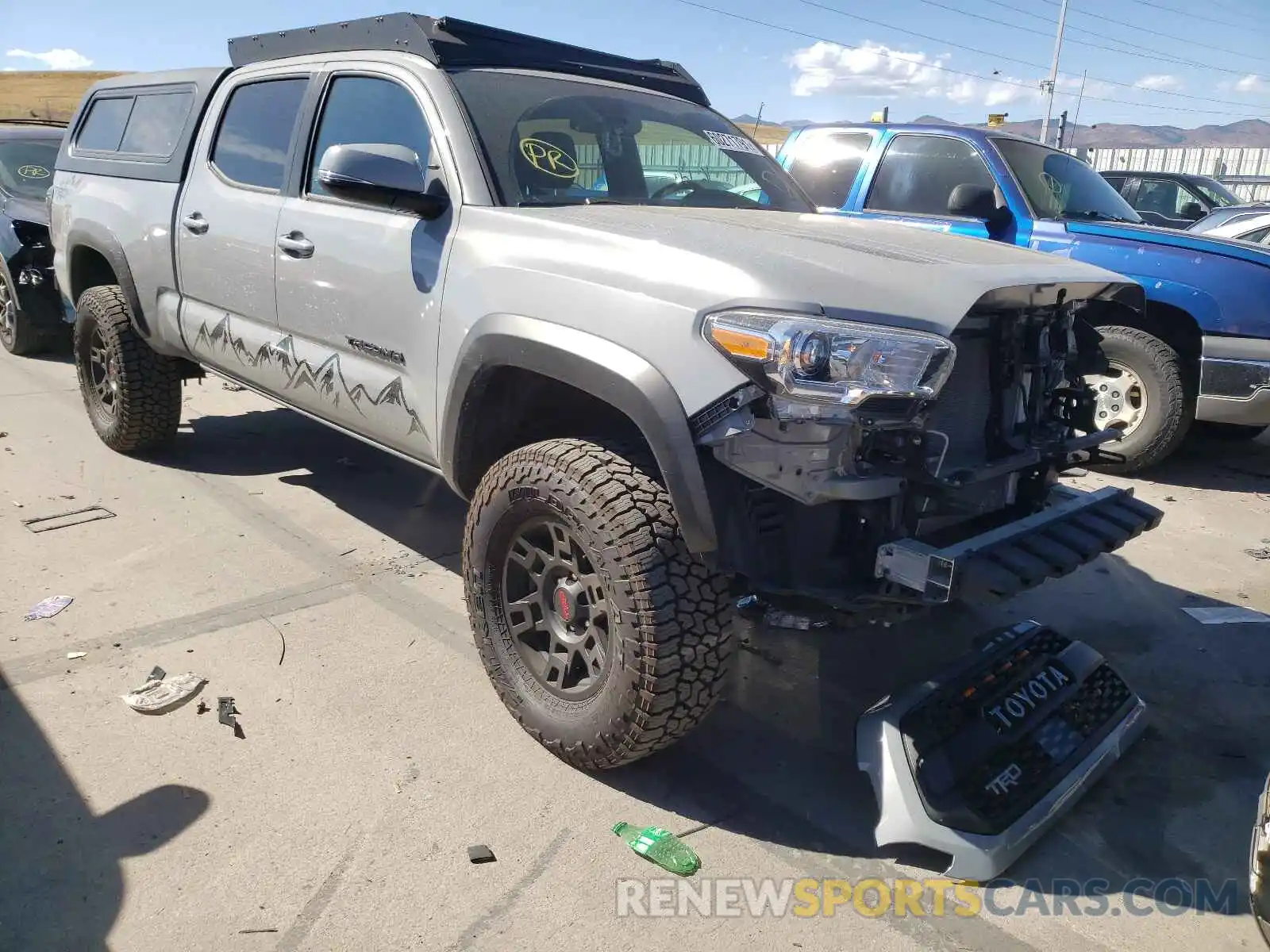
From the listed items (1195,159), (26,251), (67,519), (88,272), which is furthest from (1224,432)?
(1195,159)

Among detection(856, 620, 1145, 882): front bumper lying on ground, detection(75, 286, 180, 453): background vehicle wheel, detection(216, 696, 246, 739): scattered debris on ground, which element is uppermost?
detection(75, 286, 180, 453): background vehicle wheel

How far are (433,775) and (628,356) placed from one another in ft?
4.36

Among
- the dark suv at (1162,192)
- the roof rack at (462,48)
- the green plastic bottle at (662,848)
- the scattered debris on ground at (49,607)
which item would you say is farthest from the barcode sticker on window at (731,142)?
the dark suv at (1162,192)

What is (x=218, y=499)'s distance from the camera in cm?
488

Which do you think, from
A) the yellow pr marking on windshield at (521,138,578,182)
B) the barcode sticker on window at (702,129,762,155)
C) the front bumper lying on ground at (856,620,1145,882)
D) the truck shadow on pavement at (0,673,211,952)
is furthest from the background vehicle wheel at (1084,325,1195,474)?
the truck shadow on pavement at (0,673,211,952)

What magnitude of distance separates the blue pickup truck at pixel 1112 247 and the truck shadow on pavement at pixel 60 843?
449cm

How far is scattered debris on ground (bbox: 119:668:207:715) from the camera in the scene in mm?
2984

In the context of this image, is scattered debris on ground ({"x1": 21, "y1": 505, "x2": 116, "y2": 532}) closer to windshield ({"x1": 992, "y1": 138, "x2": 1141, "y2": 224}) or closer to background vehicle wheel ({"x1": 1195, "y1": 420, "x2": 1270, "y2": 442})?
windshield ({"x1": 992, "y1": 138, "x2": 1141, "y2": 224})

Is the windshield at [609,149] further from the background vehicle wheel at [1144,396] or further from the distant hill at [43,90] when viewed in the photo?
the distant hill at [43,90]

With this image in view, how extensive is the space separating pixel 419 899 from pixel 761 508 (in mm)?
1256

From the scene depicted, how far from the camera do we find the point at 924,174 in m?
6.23

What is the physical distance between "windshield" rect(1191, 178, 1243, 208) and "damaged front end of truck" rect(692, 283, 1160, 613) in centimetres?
1093

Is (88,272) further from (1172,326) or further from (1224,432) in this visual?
(1224,432)

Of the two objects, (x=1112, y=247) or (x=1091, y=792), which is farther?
(x=1112, y=247)
